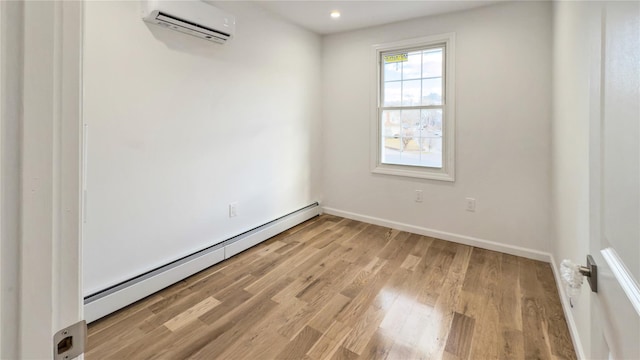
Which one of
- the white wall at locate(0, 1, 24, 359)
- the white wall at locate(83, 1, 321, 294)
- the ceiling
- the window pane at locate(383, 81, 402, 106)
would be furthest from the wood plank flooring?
the ceiling

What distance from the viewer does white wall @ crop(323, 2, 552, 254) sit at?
109 inches

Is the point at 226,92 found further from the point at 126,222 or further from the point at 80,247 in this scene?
the point at 80,247

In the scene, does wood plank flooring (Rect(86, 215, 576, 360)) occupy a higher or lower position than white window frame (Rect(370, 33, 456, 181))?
lower

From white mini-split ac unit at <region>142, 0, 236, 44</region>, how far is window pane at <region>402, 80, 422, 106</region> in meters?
1.98

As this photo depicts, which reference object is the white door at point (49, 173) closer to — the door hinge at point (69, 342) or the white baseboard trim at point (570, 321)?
the door hinge at point (69, 342)

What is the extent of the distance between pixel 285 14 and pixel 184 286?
280 cm

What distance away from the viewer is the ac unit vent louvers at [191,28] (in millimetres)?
2092

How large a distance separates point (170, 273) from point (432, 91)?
309cm

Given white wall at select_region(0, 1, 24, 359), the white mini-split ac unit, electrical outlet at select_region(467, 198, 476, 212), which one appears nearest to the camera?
white wall at select_region(0, 1, 24, 359)

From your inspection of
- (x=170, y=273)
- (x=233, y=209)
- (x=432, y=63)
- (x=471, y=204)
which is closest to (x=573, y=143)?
(x=471, y=204)

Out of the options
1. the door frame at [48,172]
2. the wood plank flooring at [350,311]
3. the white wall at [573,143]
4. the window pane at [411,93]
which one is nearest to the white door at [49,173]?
the door frame at [48,172]

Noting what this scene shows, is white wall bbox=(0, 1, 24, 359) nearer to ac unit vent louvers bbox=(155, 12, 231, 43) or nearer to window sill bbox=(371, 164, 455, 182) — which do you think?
ac unit vent louvers bbox=(155, 12, 231, 43)

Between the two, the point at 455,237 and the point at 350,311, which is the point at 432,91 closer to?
the point at 455,237

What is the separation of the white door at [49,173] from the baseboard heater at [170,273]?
6.14 feet
